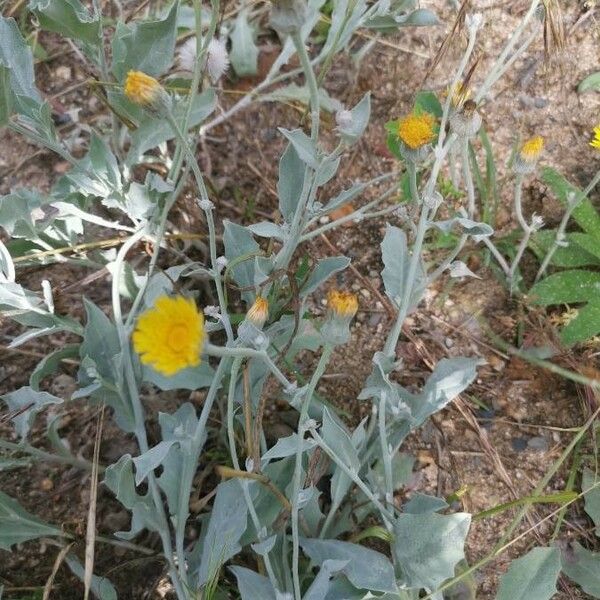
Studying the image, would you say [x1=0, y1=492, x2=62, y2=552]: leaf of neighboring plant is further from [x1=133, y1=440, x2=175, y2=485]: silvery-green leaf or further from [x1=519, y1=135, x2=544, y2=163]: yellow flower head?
[x1=519, y1=135, x2=544, y2=163]: yellow flower head

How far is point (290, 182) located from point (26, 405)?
0.83 m

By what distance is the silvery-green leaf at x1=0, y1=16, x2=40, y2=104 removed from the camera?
1657 millimetres

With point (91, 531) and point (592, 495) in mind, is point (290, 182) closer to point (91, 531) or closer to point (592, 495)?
point (91, 531)

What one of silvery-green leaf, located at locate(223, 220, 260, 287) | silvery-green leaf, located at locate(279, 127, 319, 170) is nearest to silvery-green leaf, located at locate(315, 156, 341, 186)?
silvery-green leaf, located at locate(279, 127, 319, 170)

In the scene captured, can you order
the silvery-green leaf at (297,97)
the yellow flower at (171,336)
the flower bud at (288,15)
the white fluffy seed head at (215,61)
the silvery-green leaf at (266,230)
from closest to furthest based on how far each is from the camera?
the yellow flower at (171,336) → the flower bud at (288,15) → the silvery-green leaf at (266,230) → the white fluffy seed head at (215,61) → the silvery-green leaf at (297,97)

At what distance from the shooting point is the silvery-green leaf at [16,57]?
65.2 inches

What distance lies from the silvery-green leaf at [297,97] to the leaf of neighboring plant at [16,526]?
4.47 feet

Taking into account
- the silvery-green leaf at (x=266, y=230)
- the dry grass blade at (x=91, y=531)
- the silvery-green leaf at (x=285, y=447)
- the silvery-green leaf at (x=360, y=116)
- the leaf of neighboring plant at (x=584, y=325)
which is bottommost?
the dry grass blade at (x=91, y=531)

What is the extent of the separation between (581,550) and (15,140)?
2.10 meters

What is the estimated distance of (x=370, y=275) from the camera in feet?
6.77

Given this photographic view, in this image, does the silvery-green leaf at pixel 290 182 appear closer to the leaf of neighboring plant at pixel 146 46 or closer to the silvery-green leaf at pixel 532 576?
the leaf of neighboring plant at pixel 146 46

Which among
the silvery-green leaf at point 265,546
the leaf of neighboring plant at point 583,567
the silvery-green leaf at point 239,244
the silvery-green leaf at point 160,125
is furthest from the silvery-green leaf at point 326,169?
the leaf of neighboring plant at point 583,567

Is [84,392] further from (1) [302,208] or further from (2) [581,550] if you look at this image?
(2) [581,550]

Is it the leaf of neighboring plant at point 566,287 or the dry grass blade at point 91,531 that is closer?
the dry grass blade at point 91,531
